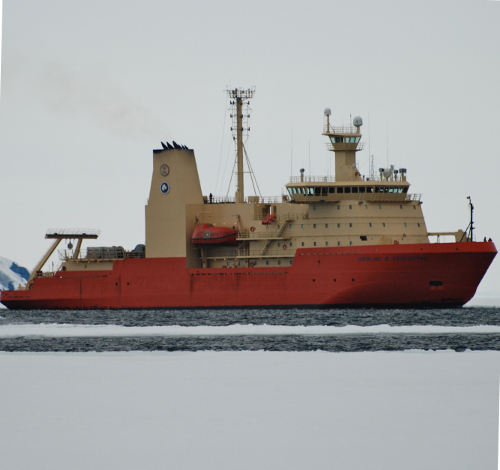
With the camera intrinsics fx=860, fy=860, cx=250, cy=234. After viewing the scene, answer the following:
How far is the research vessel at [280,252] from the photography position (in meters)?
33.1

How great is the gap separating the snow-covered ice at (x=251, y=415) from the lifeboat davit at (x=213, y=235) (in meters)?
20.2

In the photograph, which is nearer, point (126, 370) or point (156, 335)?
point (126, 370)

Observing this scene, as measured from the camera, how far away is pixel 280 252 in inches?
1410

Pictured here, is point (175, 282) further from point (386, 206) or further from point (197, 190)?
point (386, 206)

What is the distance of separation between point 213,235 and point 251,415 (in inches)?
992

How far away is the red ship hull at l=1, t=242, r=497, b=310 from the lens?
108ft

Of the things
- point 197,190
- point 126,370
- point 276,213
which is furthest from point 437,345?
point 197,190

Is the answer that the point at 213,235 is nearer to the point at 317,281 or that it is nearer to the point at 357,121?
the point at 317,281

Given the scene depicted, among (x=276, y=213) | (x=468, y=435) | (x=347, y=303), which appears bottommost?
(x=468, y=435)

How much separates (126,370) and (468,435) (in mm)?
6889

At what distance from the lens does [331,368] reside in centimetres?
1562

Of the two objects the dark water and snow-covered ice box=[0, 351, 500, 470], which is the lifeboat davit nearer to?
the dark water

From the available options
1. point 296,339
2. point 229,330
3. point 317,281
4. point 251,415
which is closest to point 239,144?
point 317,281

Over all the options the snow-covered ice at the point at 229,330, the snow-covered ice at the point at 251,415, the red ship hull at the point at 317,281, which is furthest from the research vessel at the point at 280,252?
the snow-covered ice at the point at 251,415
